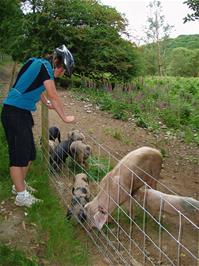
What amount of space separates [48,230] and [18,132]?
0.96m

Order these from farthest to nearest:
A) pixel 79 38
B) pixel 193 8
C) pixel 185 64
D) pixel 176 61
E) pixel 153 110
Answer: pixel 176 61 < pixel 185 64 < pixel 79 38 < pixel 153 110 < pixel 193 8

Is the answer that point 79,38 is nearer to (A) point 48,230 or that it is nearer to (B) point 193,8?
(B) point 193,8

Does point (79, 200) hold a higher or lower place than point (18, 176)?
lower

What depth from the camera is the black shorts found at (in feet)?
13.9

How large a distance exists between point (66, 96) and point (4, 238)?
7.67 m

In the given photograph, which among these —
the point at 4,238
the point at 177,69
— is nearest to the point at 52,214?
the point at 4,238

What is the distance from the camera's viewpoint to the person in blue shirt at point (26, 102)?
13.2ft

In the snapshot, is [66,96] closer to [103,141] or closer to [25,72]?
[103,141]

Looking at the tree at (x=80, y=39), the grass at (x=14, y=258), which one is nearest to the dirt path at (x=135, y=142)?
the grass at (x=14, y=258)

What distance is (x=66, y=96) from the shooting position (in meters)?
11.4

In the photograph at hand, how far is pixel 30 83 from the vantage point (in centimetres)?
409

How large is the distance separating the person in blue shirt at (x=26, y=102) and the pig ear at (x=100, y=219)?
34.6 inches

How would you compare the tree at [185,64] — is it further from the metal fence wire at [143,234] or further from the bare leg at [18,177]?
the bare leg at [18,177]

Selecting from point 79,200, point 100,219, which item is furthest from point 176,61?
point 100,219
